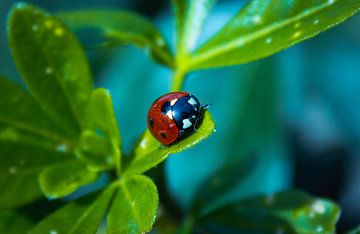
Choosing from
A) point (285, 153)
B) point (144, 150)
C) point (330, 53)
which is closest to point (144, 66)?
point (285, 153)

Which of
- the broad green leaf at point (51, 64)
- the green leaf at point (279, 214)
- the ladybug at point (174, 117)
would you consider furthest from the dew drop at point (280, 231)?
the broad green leaf at point (51, 64)

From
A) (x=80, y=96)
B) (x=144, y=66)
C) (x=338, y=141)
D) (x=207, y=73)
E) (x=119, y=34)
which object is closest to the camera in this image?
(x=80, y=96)

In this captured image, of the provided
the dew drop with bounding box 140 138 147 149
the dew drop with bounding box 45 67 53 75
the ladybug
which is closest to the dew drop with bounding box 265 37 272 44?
the ladybug

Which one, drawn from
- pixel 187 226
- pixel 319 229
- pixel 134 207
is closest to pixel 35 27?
pixel 134 207

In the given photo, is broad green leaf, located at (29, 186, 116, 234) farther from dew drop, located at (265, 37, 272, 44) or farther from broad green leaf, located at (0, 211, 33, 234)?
dew drop, located at (265, 37, 272, 44)

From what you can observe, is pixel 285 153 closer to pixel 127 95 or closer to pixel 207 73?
pixel 207 73

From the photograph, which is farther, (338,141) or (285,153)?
(338,141)

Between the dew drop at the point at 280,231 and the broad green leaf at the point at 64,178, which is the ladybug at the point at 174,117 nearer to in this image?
the broad green leaf at the point at 64,178

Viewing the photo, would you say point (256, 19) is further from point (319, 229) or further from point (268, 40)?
point (319, 229)
